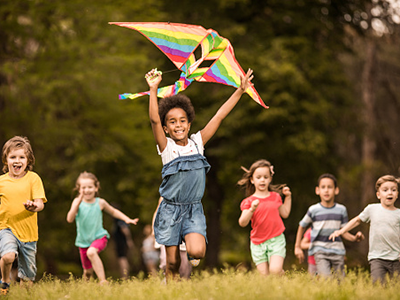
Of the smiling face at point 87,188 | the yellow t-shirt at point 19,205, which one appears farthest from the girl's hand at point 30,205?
the smiling face at point 87,188

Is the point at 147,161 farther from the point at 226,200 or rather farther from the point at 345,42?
the point at 345,42

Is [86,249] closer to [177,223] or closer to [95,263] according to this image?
[95,263]

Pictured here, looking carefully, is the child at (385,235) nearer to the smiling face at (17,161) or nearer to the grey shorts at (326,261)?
the grey shorts at (326,261)

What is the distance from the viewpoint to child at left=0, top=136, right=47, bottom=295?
7.18m

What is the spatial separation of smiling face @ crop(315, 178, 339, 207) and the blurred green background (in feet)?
28.2

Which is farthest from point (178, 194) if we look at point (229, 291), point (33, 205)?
point (33, 205)

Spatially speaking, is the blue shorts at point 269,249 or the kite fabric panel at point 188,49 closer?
A: the kite fabric panel at point 188,49

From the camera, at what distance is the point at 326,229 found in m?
8.56

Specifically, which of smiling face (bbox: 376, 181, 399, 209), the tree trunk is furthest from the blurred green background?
smiling face (bbox: 376, 181, 399, 209)

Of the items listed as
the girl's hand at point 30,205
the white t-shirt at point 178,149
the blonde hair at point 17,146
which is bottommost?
the girl's hand at point 30,205

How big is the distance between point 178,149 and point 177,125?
0.29 m

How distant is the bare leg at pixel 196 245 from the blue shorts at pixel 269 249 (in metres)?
1.89

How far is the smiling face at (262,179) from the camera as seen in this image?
27.7 feet

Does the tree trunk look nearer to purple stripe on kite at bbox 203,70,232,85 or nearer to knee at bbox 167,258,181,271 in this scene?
purple stripe on kite at bbox 203,70,232,85
